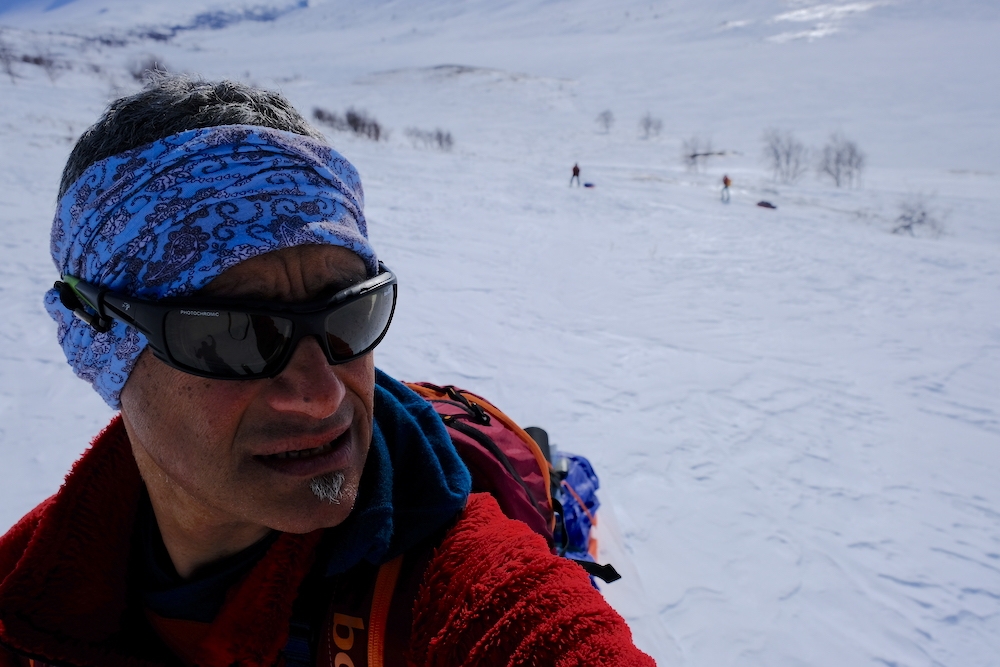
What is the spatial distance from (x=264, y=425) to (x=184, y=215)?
419 mm

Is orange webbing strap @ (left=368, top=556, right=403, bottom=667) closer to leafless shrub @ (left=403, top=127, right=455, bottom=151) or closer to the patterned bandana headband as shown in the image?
the patterned bandana headband

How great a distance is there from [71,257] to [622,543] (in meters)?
2.76

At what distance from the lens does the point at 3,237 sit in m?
6.64

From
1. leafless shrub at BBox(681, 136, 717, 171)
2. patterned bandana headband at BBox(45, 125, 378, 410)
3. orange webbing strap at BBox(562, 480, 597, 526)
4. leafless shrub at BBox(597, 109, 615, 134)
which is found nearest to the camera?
patterned bandana headband at BBox(45, 125, 378, 410)

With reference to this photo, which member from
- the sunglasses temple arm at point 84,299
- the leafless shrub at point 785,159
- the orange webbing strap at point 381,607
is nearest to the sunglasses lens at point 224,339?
the sunglasses temple arm at point 84,299

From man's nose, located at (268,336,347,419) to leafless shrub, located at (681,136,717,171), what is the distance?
108 feet

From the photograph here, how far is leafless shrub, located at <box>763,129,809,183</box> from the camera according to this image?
1262 inches

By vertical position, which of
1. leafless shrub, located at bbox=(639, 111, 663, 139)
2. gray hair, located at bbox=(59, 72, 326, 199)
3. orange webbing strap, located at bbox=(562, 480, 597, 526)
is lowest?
orange webbing strap, located at bbox=(562, 480, 597, 526)

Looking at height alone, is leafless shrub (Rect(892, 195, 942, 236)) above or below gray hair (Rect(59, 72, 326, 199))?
below

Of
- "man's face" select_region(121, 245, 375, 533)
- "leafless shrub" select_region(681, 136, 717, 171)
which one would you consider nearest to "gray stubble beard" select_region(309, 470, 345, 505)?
"man's face" select_region(121, 245, 375, 533)

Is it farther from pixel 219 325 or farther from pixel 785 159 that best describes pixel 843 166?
pixel 219 325

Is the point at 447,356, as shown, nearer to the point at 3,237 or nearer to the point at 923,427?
the point at 923,427

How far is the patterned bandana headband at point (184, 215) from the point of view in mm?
998

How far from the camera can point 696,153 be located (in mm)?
37156
